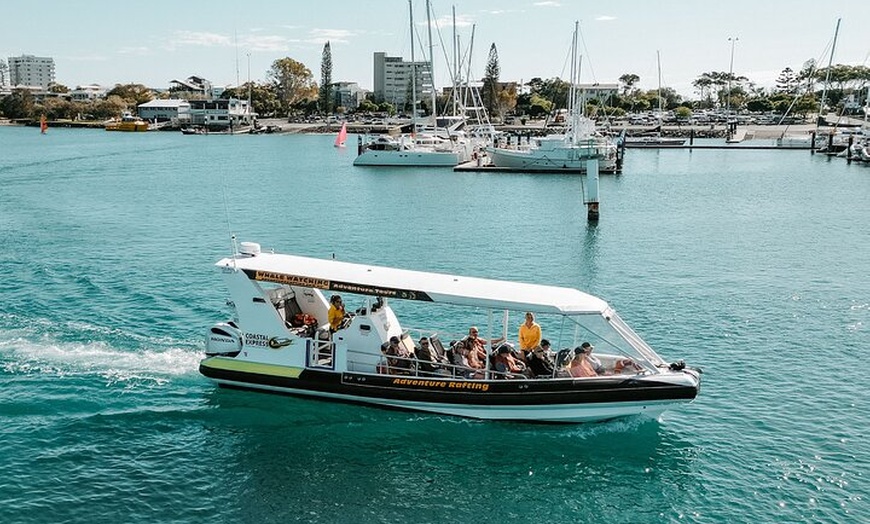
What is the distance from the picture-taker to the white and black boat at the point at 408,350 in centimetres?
2059

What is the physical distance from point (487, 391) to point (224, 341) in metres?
7.30

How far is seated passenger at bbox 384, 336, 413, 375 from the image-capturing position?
2173 cm

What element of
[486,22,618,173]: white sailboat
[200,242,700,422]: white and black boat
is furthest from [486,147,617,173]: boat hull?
[200,242,700,422]: white and black boat

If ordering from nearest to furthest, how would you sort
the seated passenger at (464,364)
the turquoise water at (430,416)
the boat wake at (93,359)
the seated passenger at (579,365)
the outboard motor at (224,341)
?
the turquoise water at (430,416), the seated passenger at (579,365), the seated passenger at (464,364), the outboard motor at (224,341), the boat wake at (93,359)

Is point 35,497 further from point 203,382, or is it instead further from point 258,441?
point 203,382

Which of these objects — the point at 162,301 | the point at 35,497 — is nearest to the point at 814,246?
the point at 162,301

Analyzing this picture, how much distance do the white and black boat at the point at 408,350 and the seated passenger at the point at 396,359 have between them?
0.08 meters

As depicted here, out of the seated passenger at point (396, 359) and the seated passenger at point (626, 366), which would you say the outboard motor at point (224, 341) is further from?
the seated passenger at point (626, 366)

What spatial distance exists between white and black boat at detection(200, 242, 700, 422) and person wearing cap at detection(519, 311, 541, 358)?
560 millimetres

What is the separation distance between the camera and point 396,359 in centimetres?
2166

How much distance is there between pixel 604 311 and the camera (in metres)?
20.8

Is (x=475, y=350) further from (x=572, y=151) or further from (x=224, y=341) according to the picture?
(x=572, y=151)

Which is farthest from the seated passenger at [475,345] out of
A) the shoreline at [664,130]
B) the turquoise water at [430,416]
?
the shoreline at [664,130]

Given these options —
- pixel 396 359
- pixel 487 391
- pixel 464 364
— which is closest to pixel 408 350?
pixel 396 359
